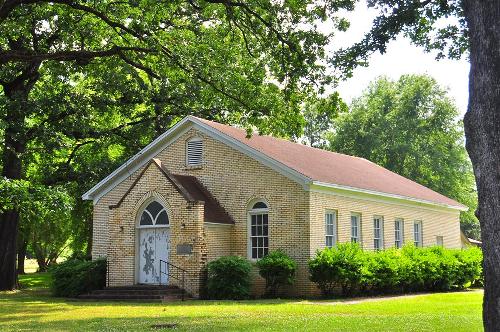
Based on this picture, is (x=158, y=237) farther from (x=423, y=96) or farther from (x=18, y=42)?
(x=423, y=96)

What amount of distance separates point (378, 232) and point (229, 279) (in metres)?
9.13

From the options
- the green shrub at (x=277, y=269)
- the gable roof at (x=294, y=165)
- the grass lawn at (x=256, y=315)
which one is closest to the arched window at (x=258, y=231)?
the green shrub at (x=277, y=269)

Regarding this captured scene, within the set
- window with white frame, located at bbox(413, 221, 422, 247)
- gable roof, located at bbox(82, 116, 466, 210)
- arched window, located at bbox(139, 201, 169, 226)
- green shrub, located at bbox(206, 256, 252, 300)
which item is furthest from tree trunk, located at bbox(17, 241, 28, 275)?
window with white frame, located at bbox(413, 221, 422, 247)

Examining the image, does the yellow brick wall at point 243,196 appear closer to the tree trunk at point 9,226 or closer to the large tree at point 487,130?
the tree trunk at point 9,226

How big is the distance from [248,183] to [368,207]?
6.00 m

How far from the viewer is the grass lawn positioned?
44.6ft

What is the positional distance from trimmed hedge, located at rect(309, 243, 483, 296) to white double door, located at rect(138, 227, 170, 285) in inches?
225

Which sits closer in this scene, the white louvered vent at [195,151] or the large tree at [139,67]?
the large tree at [139,67]

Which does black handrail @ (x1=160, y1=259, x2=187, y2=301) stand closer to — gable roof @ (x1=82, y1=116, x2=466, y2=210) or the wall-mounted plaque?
the wall-mounted plaque

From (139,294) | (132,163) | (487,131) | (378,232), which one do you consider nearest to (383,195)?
(378,232)

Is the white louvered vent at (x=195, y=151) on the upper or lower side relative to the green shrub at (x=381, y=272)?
upper

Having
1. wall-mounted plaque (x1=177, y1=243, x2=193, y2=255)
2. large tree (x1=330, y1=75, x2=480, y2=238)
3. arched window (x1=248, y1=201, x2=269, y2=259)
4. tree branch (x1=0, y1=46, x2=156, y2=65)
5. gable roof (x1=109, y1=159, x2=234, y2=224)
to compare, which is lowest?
wall-mounted plaque (x1=177, y1=243, x2=193, y2=255)

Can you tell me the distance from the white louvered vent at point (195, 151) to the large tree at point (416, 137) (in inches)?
1158

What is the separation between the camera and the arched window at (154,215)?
24.5 meters
